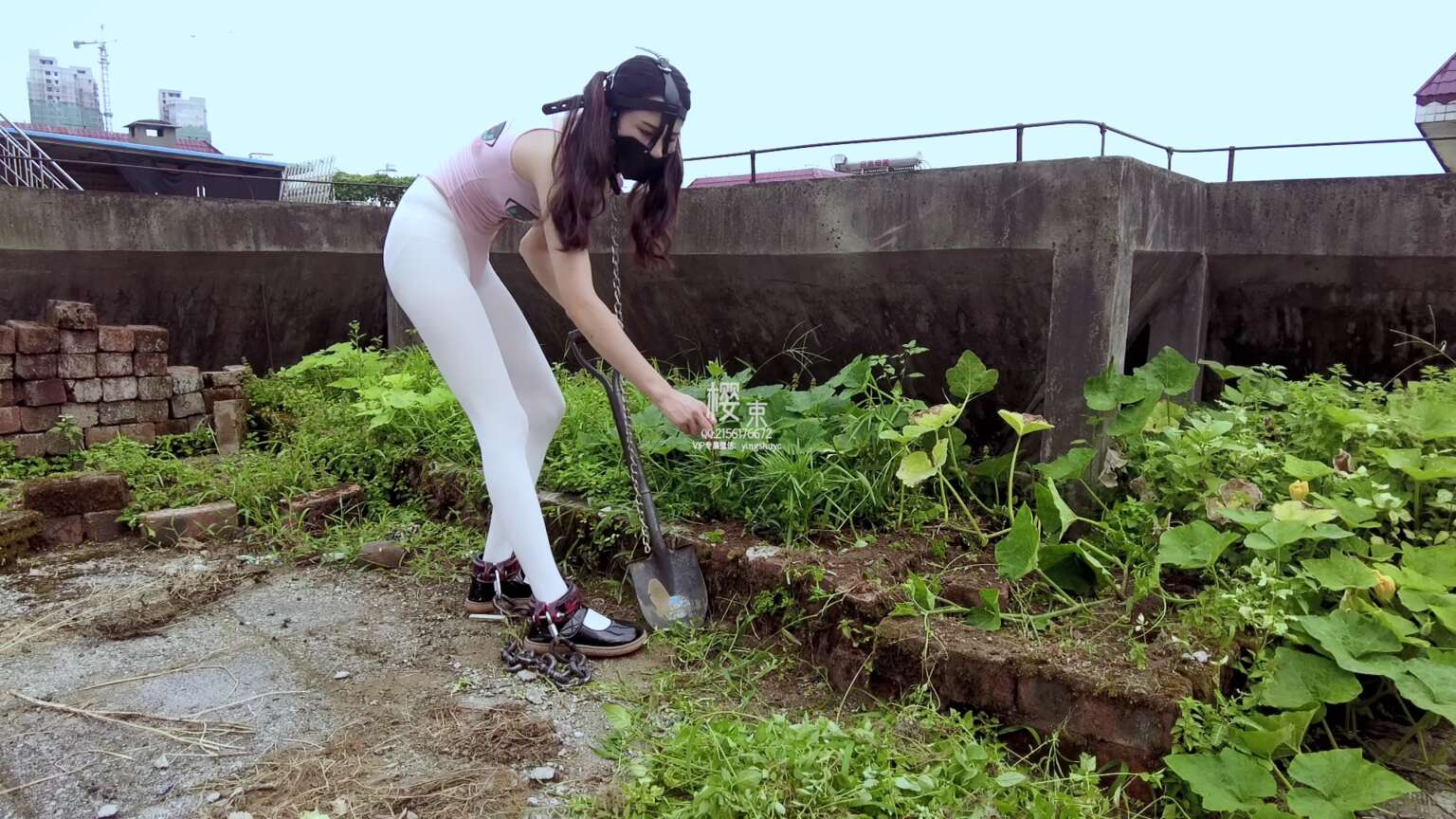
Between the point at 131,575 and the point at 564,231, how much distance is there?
232 cm

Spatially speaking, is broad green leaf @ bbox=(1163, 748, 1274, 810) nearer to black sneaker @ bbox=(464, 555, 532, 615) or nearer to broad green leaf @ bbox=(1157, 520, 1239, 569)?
broad green leaf @ bbox=(1157, 520, 1239, 569)

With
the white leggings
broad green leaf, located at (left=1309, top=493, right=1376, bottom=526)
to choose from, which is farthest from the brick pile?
broad green leaf, located at (left=1309, top=493, right=1376, bottom=526)

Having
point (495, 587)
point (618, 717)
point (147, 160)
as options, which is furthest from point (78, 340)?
point (147, 160)

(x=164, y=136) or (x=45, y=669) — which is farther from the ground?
(x=164, y=136)

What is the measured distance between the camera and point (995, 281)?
11.4 ft

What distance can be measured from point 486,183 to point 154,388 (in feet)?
11.1

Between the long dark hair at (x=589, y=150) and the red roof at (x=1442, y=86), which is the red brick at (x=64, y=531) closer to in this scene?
the long dark hair at (x=589, y=150)

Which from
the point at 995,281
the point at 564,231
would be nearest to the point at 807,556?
the point at 564,231

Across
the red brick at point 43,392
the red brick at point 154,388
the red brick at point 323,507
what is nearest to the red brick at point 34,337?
the red brick at point 43,392

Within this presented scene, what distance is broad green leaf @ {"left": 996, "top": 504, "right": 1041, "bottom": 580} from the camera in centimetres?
237

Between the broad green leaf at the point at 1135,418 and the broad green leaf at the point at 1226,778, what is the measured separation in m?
1.24

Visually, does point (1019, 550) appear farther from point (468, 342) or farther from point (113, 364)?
point (113, 364)

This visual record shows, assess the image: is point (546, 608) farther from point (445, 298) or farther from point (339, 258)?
point (339, 258)

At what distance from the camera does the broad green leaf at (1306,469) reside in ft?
8.11
